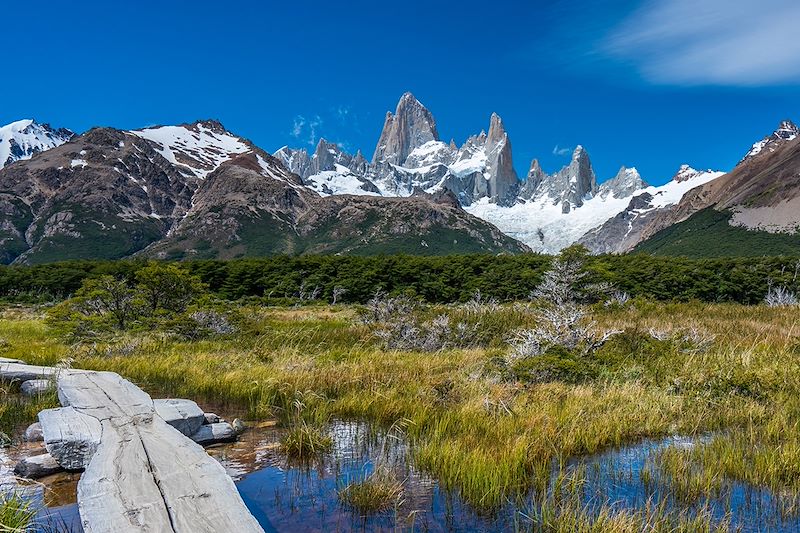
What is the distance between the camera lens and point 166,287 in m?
22.9

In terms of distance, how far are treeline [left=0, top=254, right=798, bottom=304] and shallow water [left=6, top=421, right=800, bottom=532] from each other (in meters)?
47.2

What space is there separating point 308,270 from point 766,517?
6342cm

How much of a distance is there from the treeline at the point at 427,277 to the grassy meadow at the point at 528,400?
4002cm

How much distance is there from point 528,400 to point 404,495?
3.88m

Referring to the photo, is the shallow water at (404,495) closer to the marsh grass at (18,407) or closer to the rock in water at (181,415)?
the rock in water at (181,415)

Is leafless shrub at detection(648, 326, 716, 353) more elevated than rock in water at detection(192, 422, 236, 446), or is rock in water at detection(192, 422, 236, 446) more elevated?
rock in water at detection(192, 422, 236, 446)

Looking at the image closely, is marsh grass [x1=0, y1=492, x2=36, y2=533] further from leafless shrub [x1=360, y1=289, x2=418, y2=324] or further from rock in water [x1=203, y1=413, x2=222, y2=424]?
leafless shrub [x1=360, y1=289, x2=418, y2=324]

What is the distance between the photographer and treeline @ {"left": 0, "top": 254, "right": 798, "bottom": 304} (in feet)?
186

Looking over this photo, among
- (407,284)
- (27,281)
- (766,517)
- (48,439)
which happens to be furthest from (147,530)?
(27,281)

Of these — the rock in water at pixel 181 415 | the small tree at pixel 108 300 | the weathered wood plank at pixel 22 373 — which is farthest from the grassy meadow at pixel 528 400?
the small tree at pixel 108 300

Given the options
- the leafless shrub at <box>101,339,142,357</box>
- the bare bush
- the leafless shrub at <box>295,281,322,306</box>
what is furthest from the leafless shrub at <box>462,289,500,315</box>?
the leafless shrub at <box>295,281,322,306</box>

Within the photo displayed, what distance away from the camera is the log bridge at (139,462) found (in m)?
3.77

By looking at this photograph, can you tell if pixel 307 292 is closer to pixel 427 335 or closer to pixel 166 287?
pixel 166 287

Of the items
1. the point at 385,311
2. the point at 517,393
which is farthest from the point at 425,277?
the point at 517,393
